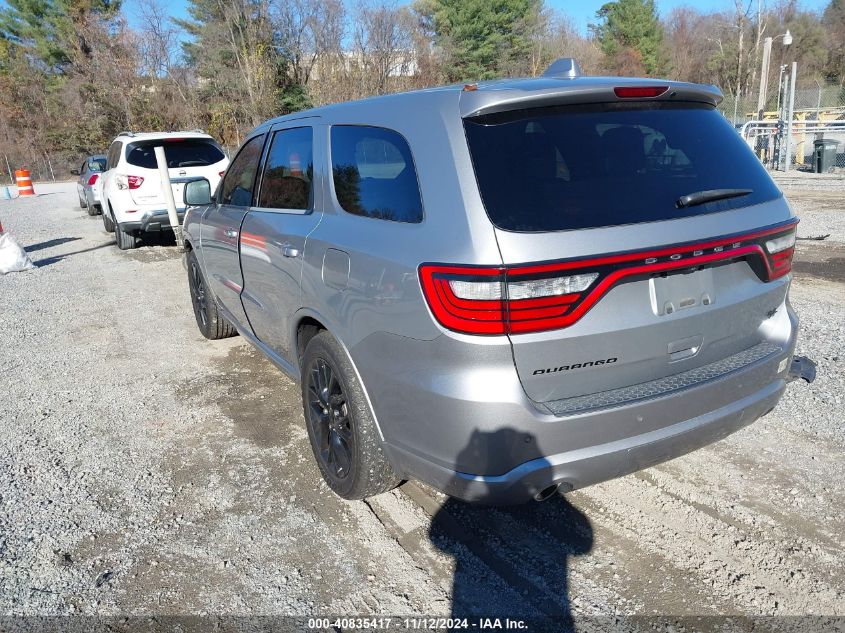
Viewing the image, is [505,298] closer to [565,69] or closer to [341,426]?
[341,426]

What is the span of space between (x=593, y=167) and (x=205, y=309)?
170 inches

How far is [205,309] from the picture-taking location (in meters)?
5.85

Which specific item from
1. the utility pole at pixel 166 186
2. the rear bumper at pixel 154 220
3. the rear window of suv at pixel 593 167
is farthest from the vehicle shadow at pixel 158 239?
the rear window of suv at pixel 593 167

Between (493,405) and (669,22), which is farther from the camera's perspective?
(669,22)

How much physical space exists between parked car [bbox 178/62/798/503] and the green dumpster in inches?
678

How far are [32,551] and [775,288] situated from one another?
11.4ft

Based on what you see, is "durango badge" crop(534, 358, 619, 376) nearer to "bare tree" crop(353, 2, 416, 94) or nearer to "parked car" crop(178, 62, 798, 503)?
"parked car" crop(178, 62, 798, 503)

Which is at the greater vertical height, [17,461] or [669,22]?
[669,22]

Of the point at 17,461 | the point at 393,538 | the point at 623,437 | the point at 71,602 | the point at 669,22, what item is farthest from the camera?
the point at 669,22

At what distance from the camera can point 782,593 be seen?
2.47 metres

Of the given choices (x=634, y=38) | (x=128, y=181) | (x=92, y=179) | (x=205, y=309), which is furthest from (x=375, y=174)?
(x=634, y=38)

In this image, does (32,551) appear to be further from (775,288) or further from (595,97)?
(775,288)

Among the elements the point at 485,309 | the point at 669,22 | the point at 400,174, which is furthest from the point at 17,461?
the point at 669,22

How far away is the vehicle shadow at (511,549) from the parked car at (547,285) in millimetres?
186
